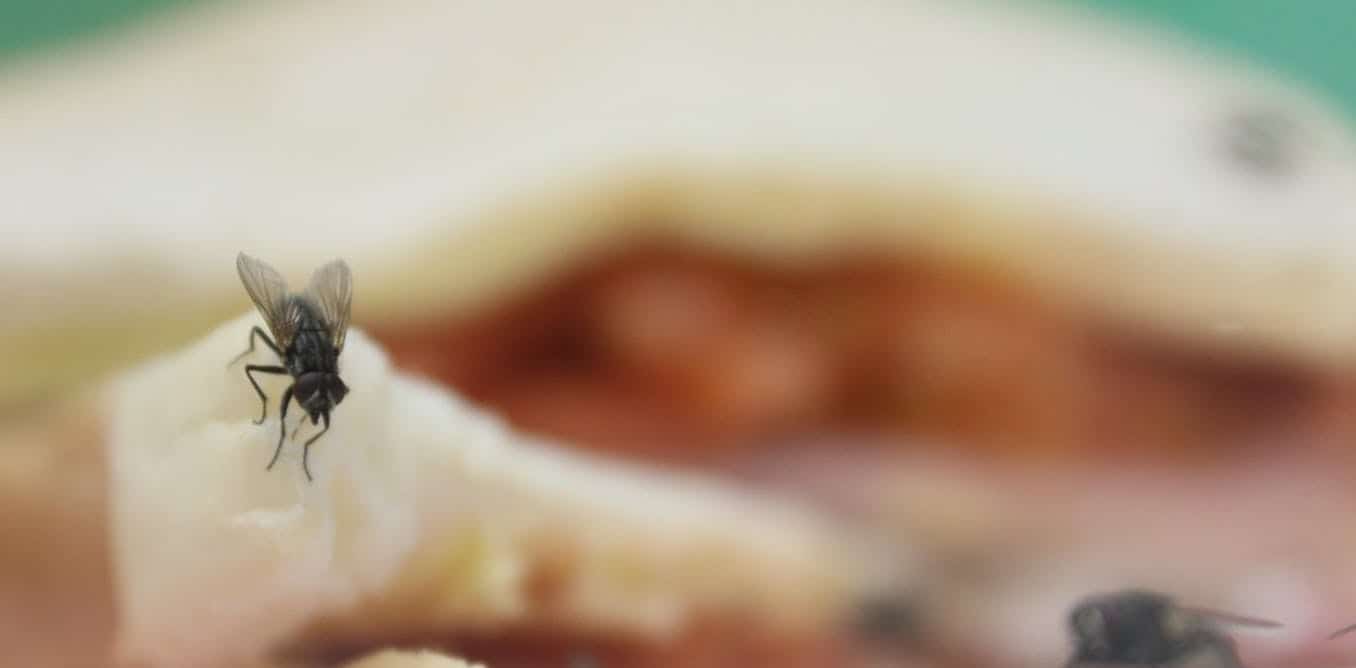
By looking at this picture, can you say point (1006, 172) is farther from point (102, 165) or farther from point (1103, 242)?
point (102, 165)

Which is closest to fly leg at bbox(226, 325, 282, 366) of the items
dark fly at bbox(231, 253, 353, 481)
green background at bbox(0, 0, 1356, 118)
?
dark fly at bbox(231, 253, 353, 481)

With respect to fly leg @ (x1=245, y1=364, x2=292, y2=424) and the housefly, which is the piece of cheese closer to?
fly leg @ (x1=245, y1=364, x2=292, y2=424)

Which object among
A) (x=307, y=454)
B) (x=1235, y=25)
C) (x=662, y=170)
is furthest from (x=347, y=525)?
(x=1235, y=25)

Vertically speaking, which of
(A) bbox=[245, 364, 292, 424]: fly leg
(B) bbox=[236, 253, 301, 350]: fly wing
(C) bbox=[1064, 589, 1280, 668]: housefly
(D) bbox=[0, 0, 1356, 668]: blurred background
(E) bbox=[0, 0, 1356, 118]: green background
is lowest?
(C) bbox=[1064, 589, 1280, 668]: housefly

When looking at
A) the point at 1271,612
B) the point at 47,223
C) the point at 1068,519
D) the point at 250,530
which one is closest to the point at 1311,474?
the point at 1068,519

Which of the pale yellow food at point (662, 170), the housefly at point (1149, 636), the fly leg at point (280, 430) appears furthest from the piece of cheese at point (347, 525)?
the pale yellow food at point (662, 170)

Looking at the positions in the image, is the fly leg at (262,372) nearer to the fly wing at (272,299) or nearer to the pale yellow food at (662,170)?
the fly wing at (272,299)

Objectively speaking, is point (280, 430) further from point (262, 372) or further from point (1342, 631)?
point (1342, 631)
